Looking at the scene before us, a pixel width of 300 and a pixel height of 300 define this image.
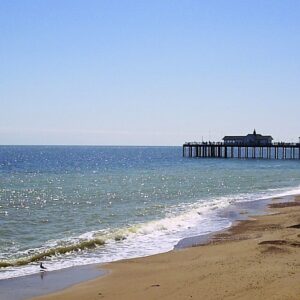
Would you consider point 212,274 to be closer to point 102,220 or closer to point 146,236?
point 146,236

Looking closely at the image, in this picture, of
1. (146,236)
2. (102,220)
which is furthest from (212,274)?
(102,220)

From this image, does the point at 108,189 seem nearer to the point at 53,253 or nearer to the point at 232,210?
the point at 232,210

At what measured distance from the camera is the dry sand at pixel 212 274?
37.1ft

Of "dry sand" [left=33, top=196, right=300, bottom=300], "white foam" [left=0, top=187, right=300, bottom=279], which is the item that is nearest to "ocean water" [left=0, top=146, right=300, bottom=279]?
"white foam" [left=0, top=187, right=300, bottom=279]

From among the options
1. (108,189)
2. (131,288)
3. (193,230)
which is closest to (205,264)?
(131,288)

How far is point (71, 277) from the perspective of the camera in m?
13.5

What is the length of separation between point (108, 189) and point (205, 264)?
1068 inches

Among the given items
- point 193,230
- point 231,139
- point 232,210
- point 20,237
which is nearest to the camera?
point 20,237

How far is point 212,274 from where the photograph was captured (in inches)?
513

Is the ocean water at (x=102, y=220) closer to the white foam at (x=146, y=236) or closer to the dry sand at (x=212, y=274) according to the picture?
the white foam at (x=146, y=236)

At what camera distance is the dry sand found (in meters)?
11.3

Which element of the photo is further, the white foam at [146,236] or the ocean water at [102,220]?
the ocean water at [102,220]

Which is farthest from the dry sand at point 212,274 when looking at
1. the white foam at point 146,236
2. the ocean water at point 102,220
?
the ocean water at point 102,220

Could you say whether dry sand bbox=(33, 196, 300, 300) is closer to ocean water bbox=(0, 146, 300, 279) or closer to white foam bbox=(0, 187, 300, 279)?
white foam bbox=(0, 187, 300, 279)
